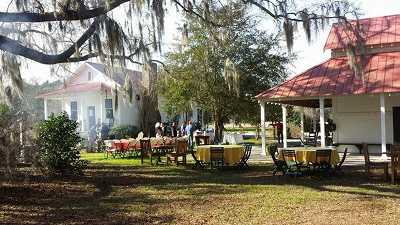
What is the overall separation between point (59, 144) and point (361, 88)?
1118cm

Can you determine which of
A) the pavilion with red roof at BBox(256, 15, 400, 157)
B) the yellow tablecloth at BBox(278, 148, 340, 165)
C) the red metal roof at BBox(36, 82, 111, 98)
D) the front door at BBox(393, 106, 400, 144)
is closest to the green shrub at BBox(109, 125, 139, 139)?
the red metal roof at BBox(36, 82, 111, 98)

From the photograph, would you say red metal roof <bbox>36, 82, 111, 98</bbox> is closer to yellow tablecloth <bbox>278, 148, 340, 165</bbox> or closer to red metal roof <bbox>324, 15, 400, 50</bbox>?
red metal roof <bbox>324, 15, 400, 50</bbox>

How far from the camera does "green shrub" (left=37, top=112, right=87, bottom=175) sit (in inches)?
565

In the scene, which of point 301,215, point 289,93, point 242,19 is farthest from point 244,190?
point 242,19

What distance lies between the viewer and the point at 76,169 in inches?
594

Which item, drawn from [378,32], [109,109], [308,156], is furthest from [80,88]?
[308,156]

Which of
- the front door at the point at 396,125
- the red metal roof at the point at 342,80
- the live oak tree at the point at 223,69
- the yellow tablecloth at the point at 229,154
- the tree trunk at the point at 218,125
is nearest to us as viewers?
the yellow tablecloth at the point at 229,154

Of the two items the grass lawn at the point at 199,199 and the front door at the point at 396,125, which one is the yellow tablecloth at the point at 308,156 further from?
the front door at the point at 396,125

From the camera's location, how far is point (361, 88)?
19.6 metres

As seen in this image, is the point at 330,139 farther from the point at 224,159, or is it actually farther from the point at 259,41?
the point at 224,159

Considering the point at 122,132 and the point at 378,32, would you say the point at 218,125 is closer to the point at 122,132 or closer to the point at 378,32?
the point at 122,132

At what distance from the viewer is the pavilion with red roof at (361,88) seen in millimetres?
19828

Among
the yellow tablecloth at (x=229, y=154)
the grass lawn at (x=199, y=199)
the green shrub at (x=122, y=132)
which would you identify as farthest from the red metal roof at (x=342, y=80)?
the green shrub at (x=122, y=132)

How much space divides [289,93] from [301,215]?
41.1 feet
